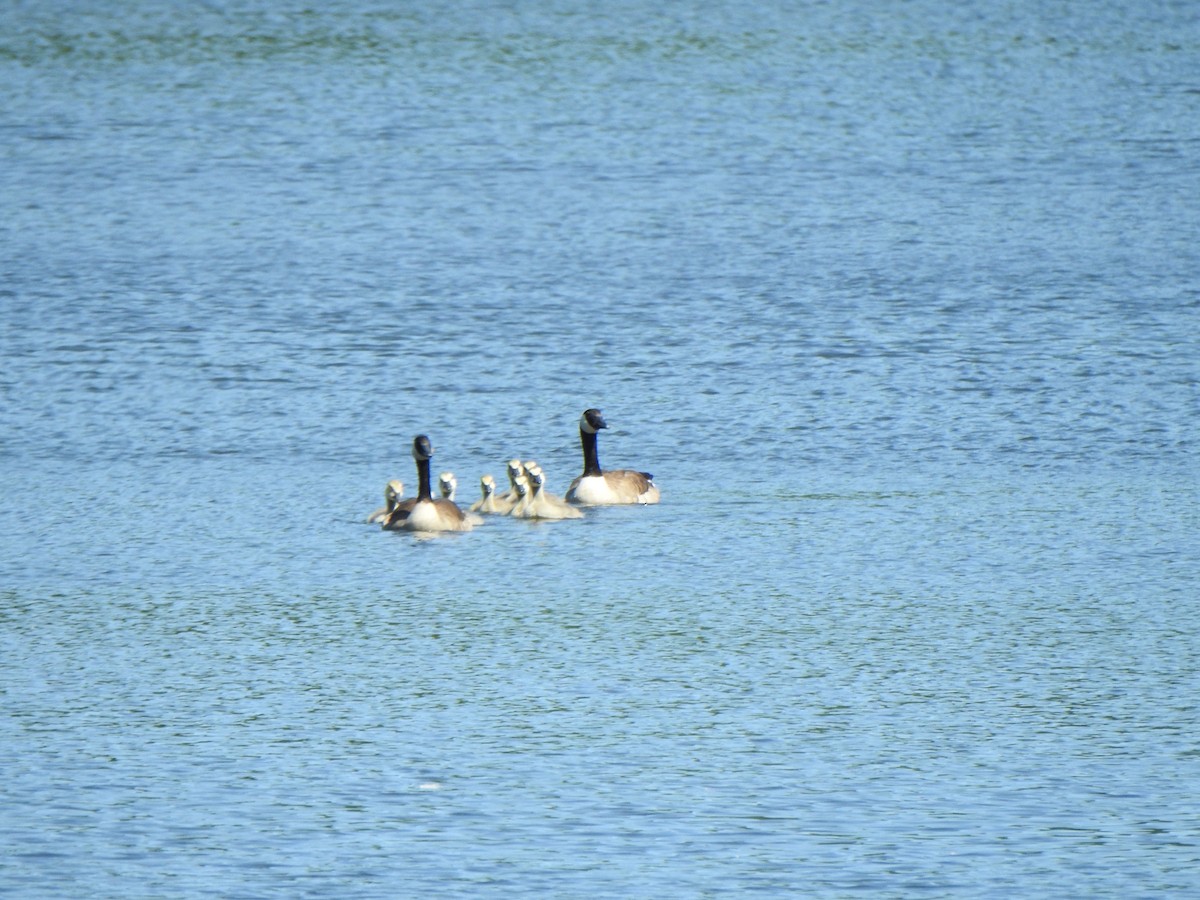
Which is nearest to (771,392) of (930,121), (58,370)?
(58,370)

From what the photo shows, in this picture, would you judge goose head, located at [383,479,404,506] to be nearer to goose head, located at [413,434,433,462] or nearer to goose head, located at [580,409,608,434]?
goose head, located at [413,434,433,462]

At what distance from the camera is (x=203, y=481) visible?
637 inches

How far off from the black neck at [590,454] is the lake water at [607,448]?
2.30 feet

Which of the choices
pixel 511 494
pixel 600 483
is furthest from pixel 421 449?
pixel 600 483

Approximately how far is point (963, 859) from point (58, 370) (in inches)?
517

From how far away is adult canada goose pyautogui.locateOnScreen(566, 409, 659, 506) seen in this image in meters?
15.7

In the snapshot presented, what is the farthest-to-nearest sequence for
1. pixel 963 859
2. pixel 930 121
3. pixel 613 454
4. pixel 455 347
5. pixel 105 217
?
1. pixel 930 121
2. pixel 105 217
3. pixel 455 347
4. pixel 613 454
5. pixel 963 859

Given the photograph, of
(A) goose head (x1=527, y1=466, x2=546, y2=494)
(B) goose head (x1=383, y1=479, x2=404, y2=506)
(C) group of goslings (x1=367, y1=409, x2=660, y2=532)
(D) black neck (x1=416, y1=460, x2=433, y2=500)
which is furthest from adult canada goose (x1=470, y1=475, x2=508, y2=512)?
(B) goose head (x1=383, y1=479, x2=404, y2=506)

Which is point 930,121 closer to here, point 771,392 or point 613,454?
point 771,392

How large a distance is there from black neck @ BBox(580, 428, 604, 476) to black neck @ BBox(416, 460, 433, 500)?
1309mm

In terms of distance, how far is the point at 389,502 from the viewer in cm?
1516

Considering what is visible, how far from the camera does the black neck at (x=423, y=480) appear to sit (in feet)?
49.6

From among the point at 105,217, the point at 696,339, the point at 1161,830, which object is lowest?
the point at 1161,830

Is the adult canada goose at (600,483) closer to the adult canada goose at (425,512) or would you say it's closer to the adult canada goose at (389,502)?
the adult canada goose at (425,512)
